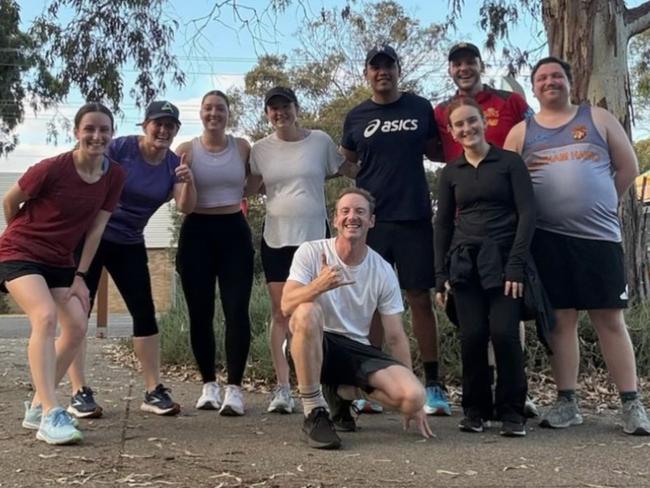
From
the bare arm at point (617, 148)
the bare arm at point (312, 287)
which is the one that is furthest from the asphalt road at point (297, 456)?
the bare arm at point (617, 148)

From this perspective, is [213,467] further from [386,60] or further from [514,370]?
[386,60]

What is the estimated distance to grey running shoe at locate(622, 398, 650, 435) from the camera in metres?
4.94

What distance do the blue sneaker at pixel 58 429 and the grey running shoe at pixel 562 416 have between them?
8.95 ft

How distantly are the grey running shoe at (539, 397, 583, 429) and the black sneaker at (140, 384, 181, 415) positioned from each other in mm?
2317

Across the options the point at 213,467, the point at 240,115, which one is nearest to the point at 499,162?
the point at 213,467

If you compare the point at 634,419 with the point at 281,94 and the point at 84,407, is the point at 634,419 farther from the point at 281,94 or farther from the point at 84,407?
the point at 84,407

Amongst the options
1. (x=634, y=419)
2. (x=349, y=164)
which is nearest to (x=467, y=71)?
(x=349, y=164)

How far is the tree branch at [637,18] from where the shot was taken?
751cm

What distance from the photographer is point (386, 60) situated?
5.61 metres

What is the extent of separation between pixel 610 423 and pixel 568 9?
3636 millimetres

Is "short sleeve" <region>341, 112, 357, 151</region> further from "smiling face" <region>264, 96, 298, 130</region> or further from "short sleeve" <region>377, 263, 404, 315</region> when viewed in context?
"short sleeve" <region>377, 263, 404, 315</region>

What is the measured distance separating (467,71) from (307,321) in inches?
81.2

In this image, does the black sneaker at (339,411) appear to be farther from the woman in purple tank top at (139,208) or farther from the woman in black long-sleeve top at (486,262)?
the woman in purple tank top at (139,208)

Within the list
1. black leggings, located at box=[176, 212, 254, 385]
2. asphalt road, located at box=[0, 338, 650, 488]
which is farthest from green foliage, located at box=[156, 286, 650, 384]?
black leggings, located at box=[176, 212, 254, 385]
